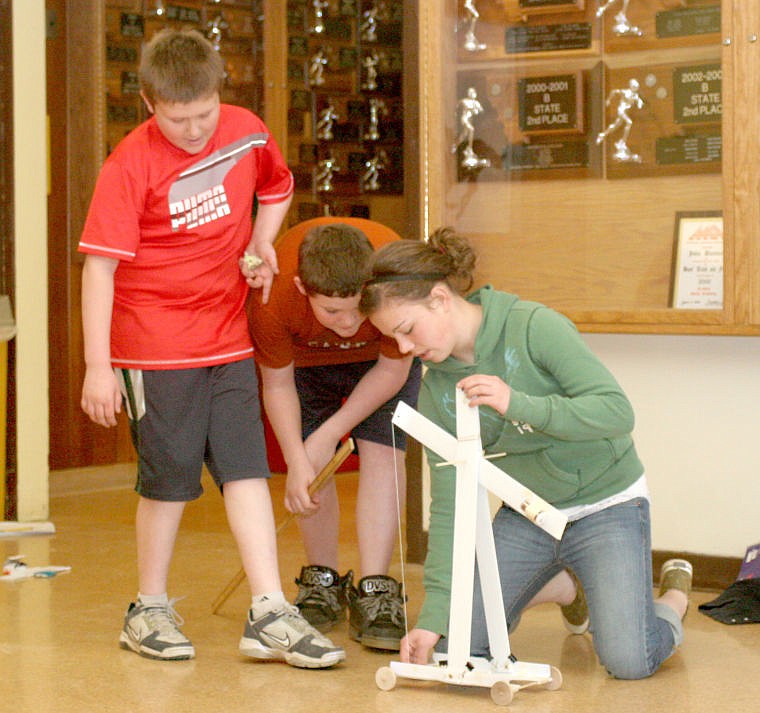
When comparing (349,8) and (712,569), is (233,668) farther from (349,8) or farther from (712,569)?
(349,8)

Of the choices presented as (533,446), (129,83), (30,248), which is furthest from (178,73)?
(129,83)

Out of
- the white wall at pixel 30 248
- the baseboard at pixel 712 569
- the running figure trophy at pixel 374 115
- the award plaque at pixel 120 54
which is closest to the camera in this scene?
the baseboard at pixel 712 569

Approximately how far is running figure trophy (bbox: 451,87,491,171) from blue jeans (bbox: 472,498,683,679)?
1.28m

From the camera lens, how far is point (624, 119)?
123 inches

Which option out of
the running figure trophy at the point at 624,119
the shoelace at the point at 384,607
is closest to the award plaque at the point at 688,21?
the running figure trophy at the point at 624,119

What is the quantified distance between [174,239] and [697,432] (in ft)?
4.40

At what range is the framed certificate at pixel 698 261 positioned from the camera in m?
2.93

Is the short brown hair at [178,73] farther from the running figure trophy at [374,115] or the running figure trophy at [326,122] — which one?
the running figure trophy at [374,115]

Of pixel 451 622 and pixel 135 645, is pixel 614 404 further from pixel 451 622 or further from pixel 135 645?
pixel 135 645

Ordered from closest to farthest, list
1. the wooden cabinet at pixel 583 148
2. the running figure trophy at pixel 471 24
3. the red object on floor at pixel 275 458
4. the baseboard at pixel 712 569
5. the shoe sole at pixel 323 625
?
the shoe sole at pixel 323 625 < the baseboard at pixel 712 569 < the wooden cabinet at pixel 583 148 < the running figure trophy at pixel 471 24 < the red object on floor at pixel 275 458

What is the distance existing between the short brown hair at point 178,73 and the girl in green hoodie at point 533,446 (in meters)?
0.45

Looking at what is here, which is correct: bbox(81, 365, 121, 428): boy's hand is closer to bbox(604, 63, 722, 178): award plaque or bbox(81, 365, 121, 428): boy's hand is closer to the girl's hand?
the girl's hand

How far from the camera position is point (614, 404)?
6.54ft

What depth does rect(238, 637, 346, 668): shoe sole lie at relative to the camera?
2.20 meters
